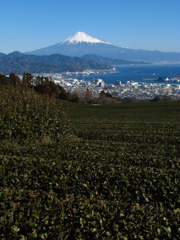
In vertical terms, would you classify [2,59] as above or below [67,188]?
above

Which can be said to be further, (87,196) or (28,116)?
(28,116)

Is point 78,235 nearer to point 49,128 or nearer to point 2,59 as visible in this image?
point 49,128

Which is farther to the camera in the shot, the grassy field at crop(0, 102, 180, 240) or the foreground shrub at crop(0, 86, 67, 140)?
the foreground shrub at crop(0, 86, 67, 140)

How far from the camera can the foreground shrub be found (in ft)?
40.8

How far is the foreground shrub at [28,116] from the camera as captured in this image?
40.8ft

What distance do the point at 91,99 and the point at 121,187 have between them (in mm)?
65858

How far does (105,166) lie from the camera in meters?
7.04

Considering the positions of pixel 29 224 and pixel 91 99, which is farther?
pixel 91 99

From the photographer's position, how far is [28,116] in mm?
13125

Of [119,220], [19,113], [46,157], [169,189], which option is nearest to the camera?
[119,220]

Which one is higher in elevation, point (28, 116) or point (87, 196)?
point (28, 116)

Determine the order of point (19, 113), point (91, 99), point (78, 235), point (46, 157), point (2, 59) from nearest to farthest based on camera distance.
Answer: point (78, 235) → point (46, 157) → point (19, 113) → point (91, 99) → point (2, 59)

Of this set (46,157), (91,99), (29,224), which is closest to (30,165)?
(46,157)

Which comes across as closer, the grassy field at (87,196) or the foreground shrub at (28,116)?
the grassy field at (87,196)
